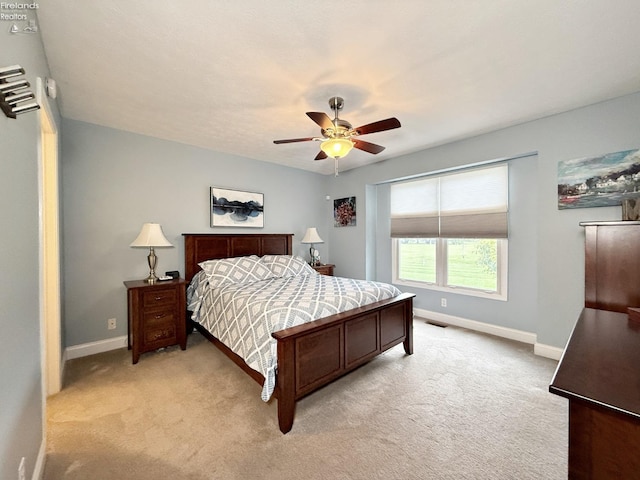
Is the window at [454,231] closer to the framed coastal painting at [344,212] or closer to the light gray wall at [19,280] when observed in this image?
the framed coastal painting at [344,212]

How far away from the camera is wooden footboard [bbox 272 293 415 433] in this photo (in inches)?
74.7

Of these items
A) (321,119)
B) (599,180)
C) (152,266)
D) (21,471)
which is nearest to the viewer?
(21,471)

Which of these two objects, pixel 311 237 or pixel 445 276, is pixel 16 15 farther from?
pixel 445 276

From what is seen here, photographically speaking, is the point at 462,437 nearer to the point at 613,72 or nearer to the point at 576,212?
the point at 576,212

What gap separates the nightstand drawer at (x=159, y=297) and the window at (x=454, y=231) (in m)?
3.52

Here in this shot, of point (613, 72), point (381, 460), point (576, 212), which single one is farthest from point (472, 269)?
point (381, 460)

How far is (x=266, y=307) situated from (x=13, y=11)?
2.13 meters

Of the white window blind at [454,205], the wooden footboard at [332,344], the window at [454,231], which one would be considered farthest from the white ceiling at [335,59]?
the wooden footboard at [332,344]

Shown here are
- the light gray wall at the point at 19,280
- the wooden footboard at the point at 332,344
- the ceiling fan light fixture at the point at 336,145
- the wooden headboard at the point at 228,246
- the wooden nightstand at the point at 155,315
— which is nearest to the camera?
the light gray wall at the point at 19,280

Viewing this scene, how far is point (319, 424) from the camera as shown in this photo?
1934 mm

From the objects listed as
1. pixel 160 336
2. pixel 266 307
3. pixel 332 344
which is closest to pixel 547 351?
pixel 332 344

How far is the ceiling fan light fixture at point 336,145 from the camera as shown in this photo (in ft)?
7.65

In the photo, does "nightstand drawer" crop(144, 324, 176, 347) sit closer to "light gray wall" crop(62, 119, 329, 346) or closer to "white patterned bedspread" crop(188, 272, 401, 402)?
"white patterned bedspread" crop(188, 272, 401, 402)

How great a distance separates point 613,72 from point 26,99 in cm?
380
